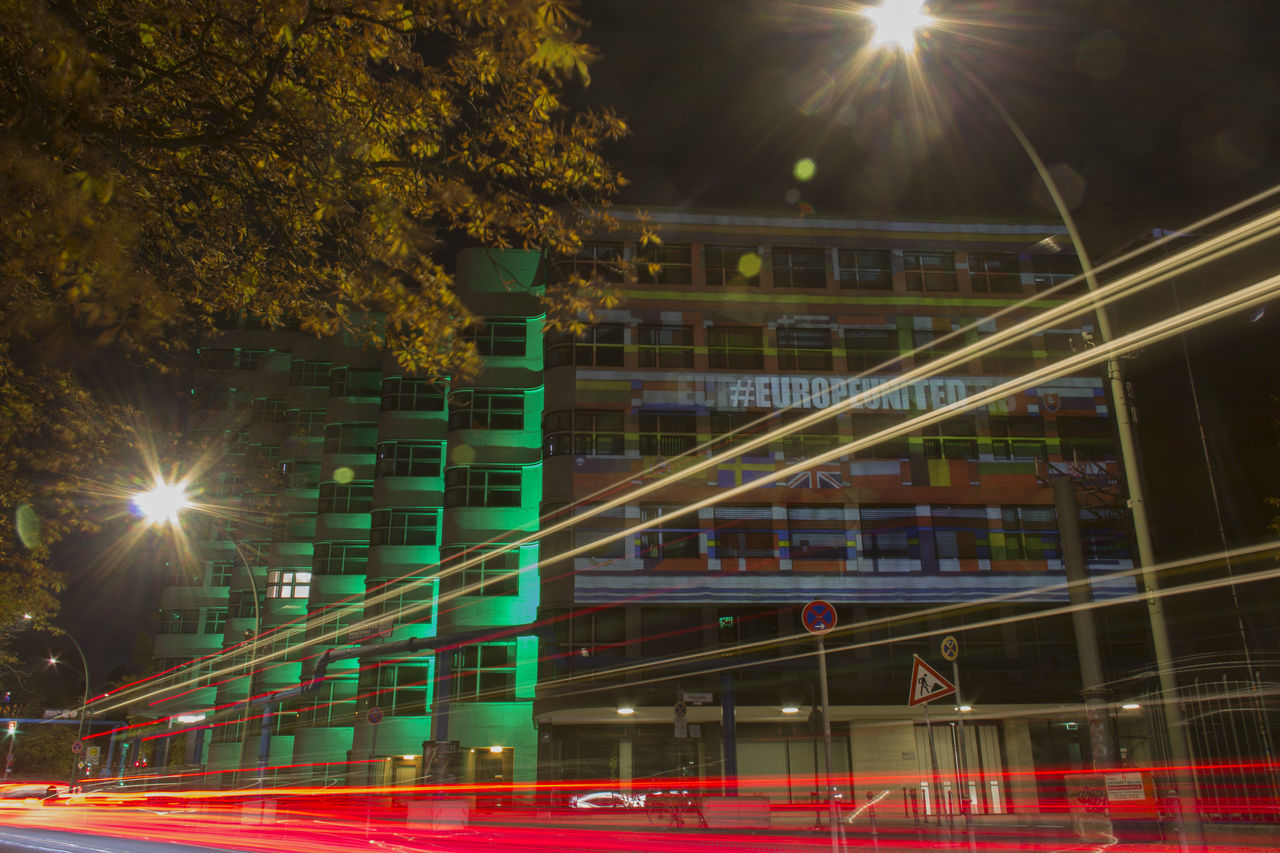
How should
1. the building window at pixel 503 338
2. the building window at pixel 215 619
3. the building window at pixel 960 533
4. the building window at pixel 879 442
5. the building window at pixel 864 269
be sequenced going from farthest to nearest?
the building window at pixel 215 619
the building window at pixel 503 338
the building window at pixel 864 269
the building window at pixel 879 442
the building window at pixel 960 533

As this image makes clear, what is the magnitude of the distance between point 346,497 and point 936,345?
110ft

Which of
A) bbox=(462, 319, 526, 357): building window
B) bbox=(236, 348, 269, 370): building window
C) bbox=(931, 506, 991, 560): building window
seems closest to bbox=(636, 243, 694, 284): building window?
bbox=(462, 319, 526, 357): building window

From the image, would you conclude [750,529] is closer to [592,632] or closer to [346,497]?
[592,632]

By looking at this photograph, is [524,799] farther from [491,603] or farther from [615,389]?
[615,389]

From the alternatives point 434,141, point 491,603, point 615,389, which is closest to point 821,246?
point 615,389

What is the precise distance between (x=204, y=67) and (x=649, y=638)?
30.7 meters

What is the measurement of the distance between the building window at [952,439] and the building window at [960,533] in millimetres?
2349

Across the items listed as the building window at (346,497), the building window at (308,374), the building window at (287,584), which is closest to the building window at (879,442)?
the building window at (346,497)

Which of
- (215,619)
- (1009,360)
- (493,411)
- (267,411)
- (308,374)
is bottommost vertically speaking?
(215,619)

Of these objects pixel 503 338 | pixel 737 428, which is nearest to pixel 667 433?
pixel 737 428

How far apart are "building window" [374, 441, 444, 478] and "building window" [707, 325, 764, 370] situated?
55.0 ft

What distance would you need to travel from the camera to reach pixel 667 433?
3888cm

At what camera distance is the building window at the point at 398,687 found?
43.1 m

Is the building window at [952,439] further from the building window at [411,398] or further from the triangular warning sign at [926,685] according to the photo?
the triangular warning sign at [926,685]
